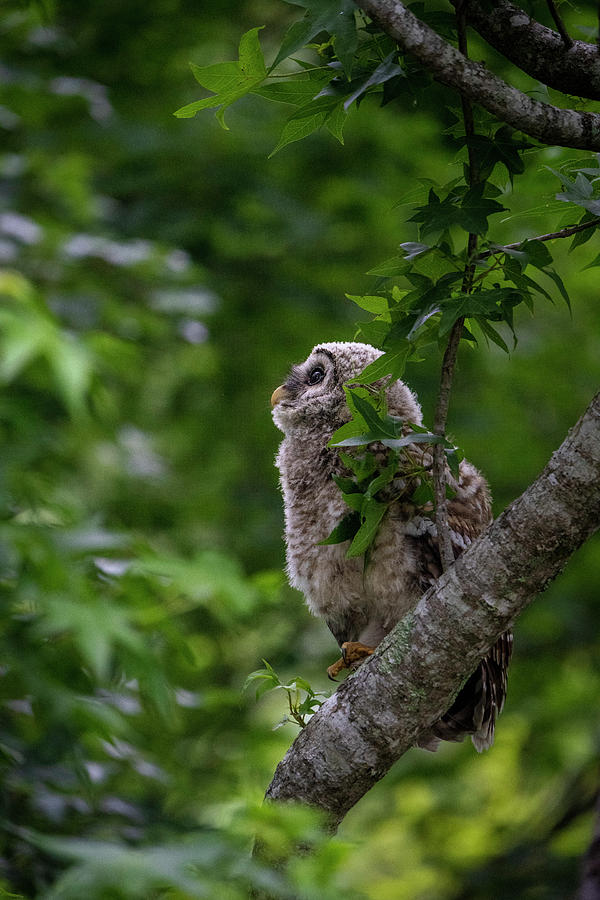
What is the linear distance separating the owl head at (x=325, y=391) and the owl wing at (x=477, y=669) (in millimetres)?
276

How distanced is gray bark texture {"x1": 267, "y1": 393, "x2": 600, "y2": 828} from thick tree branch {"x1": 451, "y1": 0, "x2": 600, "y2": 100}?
636 mm

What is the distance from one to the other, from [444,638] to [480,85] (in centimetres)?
111

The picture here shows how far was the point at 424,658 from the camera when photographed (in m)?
1.98

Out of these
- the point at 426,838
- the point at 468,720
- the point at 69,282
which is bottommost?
the point at 426,838

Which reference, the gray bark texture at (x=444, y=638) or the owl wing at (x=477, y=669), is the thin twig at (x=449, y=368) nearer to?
the gray bark texture at (x=444, y=638)

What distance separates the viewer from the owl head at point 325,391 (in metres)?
2.78

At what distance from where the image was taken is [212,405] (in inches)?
218

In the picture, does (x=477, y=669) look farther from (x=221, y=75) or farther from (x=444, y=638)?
(x=221, y=75)

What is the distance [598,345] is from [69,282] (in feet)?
10.3

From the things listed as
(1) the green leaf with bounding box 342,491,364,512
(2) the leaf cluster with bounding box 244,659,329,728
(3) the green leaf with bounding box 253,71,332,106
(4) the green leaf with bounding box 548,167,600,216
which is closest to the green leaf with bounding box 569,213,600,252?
(4) the green leaf with bounding box 548,167,600,216

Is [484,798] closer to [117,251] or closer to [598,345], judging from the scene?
[598,345]

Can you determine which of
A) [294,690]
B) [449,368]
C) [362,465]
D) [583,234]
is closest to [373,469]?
[362,465]

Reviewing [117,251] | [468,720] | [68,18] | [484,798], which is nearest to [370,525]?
[468,720]

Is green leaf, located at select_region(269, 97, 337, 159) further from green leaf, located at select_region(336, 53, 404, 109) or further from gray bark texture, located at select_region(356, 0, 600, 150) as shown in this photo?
gray bark texture, located at select_region(356, 0, 600, 150)
